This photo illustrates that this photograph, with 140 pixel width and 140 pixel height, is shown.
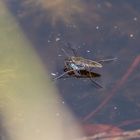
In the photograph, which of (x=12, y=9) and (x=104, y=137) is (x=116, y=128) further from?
(x=12, y=9)

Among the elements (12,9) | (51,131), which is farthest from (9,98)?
(12,9)

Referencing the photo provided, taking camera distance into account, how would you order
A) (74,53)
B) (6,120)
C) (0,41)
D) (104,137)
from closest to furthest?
(104,137), (6,120), (74,53), (0,41)

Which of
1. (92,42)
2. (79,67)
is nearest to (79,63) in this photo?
(79,67)

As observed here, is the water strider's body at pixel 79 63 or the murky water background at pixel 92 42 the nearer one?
the murky water background at pixel 92 42

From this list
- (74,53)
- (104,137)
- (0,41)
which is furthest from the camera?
(0,41)

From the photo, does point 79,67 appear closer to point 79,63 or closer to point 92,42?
point 79,63
